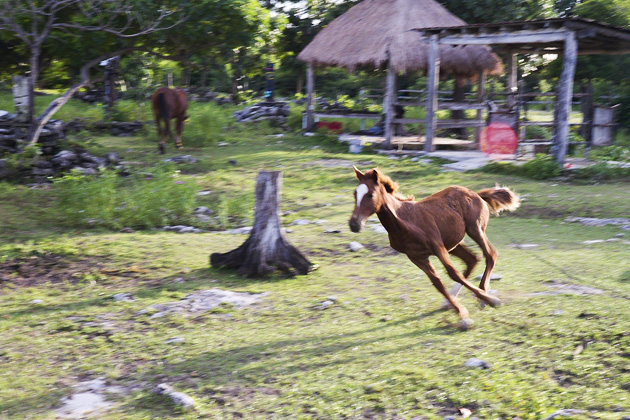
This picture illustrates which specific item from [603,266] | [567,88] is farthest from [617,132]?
[603,266]

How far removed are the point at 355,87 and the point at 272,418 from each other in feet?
87.8

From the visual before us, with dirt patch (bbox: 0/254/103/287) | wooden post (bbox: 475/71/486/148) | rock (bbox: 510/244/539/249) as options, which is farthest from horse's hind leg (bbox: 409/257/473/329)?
wooden post (bbox: 475/71/486/148)

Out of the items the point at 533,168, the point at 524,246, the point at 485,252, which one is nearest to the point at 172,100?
the point at 533,168

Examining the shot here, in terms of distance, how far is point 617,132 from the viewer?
62.7 ft

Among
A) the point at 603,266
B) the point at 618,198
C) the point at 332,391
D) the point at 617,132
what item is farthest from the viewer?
the point at 617,132

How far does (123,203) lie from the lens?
8.67 m

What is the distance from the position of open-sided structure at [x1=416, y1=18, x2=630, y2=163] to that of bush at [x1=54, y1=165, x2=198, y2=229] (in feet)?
Result: 23.6

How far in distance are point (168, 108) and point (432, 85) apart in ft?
18.8

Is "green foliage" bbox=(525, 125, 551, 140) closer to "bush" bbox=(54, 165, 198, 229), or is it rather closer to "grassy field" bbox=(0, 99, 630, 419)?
"grassy field" bbox=(0, 99, 630, 419)

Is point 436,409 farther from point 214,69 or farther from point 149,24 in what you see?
point 214,69

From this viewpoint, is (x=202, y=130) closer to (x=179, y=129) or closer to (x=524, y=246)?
(x=179, y=129)

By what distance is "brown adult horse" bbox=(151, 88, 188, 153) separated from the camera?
14914 millimetres

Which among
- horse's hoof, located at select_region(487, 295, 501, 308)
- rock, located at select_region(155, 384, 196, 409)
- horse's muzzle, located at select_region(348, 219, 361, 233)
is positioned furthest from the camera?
horse's hoof, located at select_region(487, 295, 501, 308)

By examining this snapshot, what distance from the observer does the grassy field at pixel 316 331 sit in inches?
149
